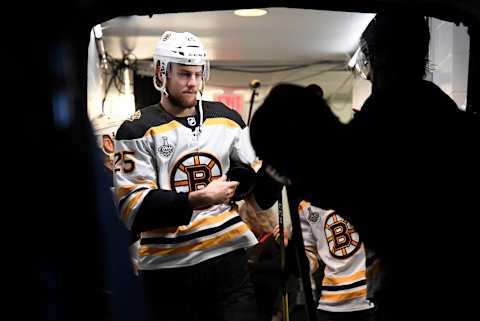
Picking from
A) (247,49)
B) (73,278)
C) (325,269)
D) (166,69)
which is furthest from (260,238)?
(73,278)

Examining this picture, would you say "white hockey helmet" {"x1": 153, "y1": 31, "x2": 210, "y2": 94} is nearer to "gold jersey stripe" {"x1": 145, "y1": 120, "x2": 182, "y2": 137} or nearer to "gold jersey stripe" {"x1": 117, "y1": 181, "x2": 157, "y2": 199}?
"gold jersey stripe" {"x1": 145, "y1": 120, "x2": 182, "y2": 137}

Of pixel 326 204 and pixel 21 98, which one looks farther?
pixel 326 204

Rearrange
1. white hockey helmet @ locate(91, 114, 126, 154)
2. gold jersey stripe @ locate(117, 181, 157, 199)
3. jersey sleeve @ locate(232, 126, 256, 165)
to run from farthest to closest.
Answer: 1. jersey sleeve @ locate(232, 126, 256, 165)
2. gold jersey stripe @ locate(117, 181, 157, 199)
3. white hockey helmet @ locate(91, 114, 126, 154)

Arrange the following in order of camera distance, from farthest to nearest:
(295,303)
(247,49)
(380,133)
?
(247,49)
(295,303)
(380,133)

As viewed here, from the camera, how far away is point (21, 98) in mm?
350

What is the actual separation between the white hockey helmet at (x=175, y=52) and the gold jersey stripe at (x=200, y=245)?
29 centimetres

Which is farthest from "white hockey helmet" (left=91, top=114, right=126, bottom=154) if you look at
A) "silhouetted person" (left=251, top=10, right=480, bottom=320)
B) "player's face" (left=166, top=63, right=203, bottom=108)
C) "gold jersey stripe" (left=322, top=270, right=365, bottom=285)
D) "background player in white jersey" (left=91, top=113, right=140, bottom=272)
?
"gold jersey stripe" (left=322, top=270, right=365, bottom=285)

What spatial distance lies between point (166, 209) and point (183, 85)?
24 cm

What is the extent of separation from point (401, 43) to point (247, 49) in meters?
1.10

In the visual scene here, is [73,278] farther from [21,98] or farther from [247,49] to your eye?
[247,49]

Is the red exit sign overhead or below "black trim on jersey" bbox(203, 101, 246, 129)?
overhead

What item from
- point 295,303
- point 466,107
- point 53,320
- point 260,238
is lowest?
point 295,303

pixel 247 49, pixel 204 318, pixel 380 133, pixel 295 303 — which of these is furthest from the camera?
pixel 247 49

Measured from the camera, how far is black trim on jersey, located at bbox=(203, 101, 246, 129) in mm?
1026
